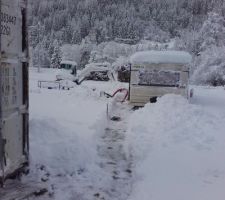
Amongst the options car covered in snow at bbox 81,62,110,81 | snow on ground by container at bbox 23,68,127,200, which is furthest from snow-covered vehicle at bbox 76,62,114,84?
snow on ground by container at bbox 23,68,127,200

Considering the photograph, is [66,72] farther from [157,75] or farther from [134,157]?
[134,157]

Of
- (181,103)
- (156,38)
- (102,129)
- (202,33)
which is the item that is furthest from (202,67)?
(156,38)

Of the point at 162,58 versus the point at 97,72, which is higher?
the point at 162,58

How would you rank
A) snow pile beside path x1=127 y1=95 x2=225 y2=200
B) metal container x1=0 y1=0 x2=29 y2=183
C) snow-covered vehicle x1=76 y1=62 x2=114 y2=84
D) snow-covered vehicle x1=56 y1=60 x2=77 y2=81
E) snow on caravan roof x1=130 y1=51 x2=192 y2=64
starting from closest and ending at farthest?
metal container x1=0 y1=0 x2=29 y2=183, snow pile beside path x1=127 y1=95 x2=225 y2=200, snow on caravan roof x1=130 y1=51 x2=192 y2=64, snow-covered vehicle x1=76 y1=62 x2=114 y2=84, snow-covered vehicle x1=56 y1=60 x2=77 y2=81

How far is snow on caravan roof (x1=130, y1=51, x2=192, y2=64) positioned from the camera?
19.3m

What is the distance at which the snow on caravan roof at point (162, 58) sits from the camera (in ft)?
63.3

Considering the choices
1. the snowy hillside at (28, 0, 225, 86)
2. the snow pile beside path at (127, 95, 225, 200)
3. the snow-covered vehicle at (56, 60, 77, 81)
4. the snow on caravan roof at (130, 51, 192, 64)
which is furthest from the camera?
the snowy hillside at (28, 0, 225, 86)

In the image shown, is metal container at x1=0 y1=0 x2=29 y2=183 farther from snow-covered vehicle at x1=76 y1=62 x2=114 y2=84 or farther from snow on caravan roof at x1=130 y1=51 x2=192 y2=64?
snow-covered vehicle at x1=76 y1=62 x2=114 y2=84

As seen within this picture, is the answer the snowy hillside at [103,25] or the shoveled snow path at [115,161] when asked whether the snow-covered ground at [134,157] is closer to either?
the shoveled snow path at [115,161]

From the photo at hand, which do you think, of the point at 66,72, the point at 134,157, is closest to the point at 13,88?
the point at 134,157

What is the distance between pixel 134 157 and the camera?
9.37 meters

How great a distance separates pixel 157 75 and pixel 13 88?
13256 mm

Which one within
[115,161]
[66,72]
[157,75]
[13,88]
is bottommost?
[115,161]

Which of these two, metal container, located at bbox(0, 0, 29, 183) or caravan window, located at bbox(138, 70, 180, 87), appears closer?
metal container, located at bbox(0, 0, 29, 183)
